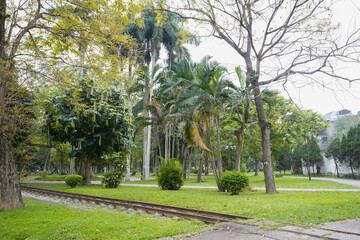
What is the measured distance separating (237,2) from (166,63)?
22.4 m

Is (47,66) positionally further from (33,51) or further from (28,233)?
(28,233)

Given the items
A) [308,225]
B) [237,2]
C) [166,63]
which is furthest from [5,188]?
[166,63]

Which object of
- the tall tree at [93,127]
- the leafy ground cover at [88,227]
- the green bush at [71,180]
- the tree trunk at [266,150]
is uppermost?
the tall tree at [93,127]

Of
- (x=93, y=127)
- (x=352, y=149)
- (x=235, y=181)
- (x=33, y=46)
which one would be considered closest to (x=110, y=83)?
(x=33, y=46)

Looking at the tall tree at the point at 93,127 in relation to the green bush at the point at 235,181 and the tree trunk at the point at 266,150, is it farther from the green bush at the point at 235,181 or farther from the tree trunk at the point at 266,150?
the tree trunk at the point at 266,150

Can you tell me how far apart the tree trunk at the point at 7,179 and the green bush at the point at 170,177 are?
8.76m

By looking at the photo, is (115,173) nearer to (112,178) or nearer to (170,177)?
(112,178)

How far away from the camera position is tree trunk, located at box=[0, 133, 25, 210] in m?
9.41

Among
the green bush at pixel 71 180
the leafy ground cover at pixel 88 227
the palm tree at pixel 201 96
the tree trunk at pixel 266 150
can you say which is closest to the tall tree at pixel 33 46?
the leafy ground cover at pixel 88 227

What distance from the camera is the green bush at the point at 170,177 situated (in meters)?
16.6

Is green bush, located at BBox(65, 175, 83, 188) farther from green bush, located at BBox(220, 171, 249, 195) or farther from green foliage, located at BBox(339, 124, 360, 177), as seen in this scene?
green foliage, located at BBox(339, 124, 360, 177)

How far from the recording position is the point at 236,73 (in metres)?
13.6

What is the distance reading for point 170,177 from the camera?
16609 millimetres

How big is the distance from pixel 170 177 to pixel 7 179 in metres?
9.30
